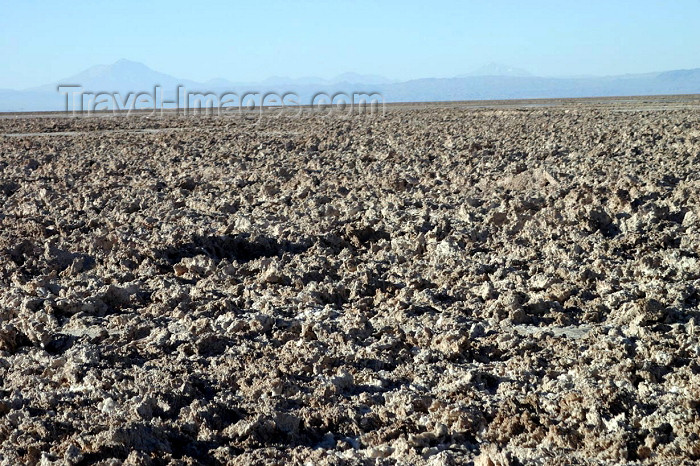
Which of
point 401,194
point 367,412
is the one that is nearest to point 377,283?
point 367,412

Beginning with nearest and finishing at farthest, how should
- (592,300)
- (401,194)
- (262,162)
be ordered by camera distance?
(592,300) < (401,194) < (262,162)

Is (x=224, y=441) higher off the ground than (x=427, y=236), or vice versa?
(x=427, y=236)

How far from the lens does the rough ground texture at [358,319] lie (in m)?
3.72

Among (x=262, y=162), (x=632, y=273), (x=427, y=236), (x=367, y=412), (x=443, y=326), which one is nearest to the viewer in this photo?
(x=367, y=412)

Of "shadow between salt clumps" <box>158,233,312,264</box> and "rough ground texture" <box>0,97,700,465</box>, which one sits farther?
"shadow between salt clumps" <box>158,233,312,264</box>

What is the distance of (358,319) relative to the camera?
5.20 m

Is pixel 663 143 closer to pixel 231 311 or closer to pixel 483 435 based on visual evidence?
pixel 231 311

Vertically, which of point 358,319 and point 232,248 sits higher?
point 232,248

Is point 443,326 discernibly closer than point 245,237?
Yes

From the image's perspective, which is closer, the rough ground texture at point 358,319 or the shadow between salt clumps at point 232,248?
the rough ground texture at point 358,319

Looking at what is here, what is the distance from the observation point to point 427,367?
178 inches

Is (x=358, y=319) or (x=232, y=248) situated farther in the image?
(x=232, y=248)

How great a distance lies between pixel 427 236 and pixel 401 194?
2.47 m

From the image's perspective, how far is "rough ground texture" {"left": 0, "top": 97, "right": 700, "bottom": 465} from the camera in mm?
3721
